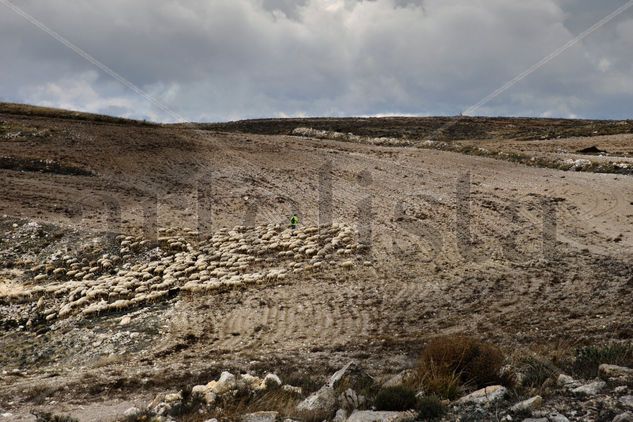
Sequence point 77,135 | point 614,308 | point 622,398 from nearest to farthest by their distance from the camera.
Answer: point 622,398, point 614,308, point 77,135

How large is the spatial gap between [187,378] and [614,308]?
975 cm

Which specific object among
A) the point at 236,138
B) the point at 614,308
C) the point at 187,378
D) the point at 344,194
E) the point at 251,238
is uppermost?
the point at 236,138

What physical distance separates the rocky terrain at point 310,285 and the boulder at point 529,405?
2 centimetres

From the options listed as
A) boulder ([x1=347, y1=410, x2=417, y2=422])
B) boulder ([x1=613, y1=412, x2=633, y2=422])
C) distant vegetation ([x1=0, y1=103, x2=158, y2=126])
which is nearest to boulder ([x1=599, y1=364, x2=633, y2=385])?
boulder ([x1=613, y1=412, x2=633, y2=422])

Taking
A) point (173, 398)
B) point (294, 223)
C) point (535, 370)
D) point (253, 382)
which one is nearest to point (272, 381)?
point (253, 382)

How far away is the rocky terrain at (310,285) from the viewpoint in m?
8.82

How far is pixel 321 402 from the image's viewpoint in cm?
825

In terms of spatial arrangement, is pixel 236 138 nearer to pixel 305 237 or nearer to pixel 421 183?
pixel 421 183

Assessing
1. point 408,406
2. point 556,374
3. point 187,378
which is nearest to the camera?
point 408,406

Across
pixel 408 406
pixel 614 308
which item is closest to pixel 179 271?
pixel 408 406

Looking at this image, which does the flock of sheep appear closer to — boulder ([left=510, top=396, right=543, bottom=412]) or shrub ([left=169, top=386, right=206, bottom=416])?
shrub ([left=169, top=386, right=206, bottom=416])

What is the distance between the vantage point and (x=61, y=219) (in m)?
21.8

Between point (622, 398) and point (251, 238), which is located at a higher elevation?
point (251, 238)

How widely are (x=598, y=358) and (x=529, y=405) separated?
270 cm
